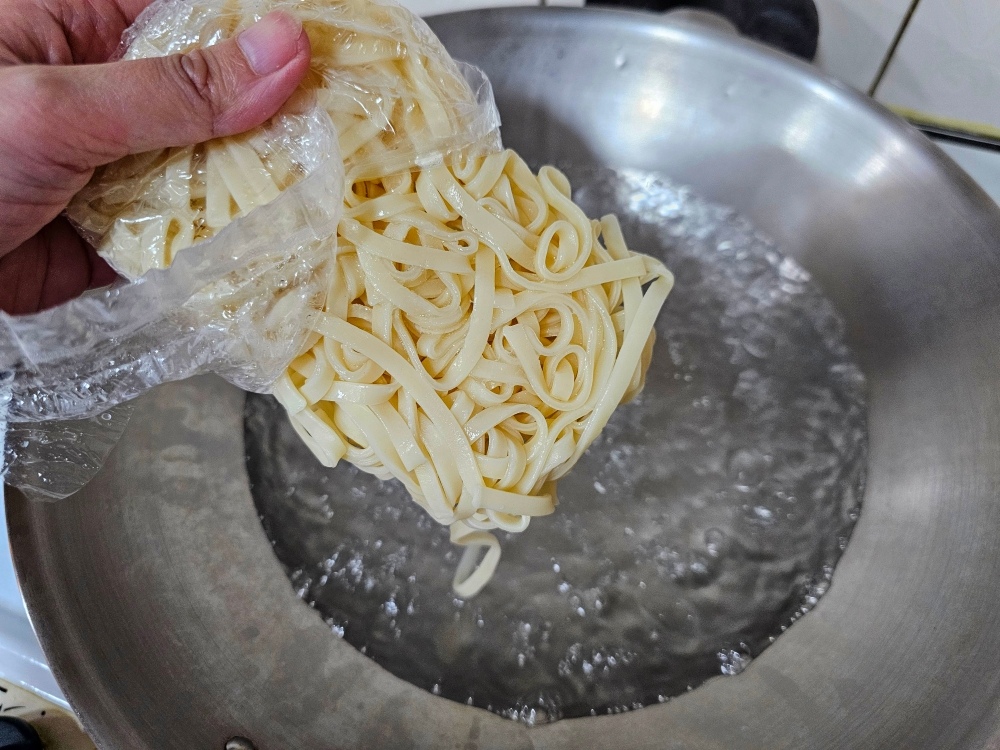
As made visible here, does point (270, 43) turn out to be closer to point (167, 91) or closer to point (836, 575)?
point (167, 91)

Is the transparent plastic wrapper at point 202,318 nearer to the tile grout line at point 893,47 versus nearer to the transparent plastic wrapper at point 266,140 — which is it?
the transparent plastic wrapper at point 266,140

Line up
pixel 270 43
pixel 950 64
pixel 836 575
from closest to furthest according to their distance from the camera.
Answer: pixel 270 43, pixel 836 575, pixel 950 64

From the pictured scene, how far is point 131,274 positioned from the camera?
0.56m

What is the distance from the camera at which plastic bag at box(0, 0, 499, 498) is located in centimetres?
49

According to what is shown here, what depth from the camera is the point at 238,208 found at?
0.52m

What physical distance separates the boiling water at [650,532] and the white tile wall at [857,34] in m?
0.41

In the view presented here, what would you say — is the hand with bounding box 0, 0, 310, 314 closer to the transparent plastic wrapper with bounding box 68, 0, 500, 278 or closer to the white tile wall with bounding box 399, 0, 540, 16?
the transparent plastic wrapper with bounding box 68, 0, 500, 278

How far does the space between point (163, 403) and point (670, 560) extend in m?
0.62

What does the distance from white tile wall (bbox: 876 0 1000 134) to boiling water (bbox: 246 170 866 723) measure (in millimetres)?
417

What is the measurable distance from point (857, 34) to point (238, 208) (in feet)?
3.27

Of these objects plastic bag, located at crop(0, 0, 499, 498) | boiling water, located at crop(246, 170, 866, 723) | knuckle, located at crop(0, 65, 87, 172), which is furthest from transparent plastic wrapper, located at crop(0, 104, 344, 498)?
boiling water, located at crop(246, 170, 866, 723)

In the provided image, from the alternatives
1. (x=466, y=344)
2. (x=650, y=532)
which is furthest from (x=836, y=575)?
(x=466, y=344)

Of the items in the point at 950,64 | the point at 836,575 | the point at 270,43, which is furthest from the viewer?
the point at 950,64

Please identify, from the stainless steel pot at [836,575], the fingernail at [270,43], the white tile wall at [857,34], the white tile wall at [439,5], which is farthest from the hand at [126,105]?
the white tile wall at [857,34]
